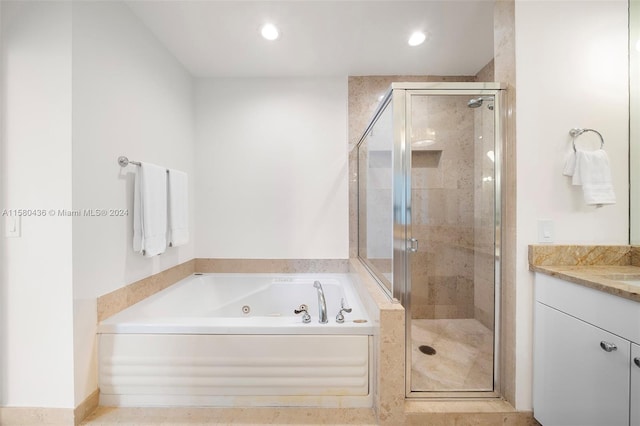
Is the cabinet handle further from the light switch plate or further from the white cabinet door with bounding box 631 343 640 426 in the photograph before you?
the light switch plate

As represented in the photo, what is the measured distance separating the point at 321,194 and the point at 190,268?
1.43 m

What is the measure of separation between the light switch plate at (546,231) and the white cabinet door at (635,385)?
0.55 metres

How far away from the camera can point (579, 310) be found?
3.45 feet

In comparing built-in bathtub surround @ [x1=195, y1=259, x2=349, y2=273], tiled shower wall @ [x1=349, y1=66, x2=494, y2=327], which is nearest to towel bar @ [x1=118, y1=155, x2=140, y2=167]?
built-in bathtub surround @ [x1=195, y1=259, x2=349, y2=273]

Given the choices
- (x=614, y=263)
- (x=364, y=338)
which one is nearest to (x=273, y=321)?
(x=364, y=338)

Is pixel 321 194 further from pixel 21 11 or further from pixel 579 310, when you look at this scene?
pixel 21 11

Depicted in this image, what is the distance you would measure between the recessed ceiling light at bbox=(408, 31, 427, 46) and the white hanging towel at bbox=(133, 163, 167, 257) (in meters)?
2.09

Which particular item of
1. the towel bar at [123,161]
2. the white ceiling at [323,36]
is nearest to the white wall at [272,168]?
the white ceiling at [323,36]

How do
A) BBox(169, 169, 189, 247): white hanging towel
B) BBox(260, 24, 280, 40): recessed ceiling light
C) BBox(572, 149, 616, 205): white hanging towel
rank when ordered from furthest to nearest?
1. BBox(169, 169, 189, 247): white hanging towel
2. BBox(260, 24, 280, 40): recessed ceiling light
3. BBox(572, 149, 616, 205): white hanging towel

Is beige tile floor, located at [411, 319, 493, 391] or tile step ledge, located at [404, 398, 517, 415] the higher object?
beige tile floor, located at [411, 319, 493, 391]

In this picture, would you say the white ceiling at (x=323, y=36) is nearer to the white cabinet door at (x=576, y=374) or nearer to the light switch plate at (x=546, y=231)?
the light switch plate at (x=546, y=231)

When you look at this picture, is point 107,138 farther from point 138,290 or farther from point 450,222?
point 450,222

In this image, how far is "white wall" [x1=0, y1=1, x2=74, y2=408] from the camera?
128 cm

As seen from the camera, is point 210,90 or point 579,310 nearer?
point 579,310
